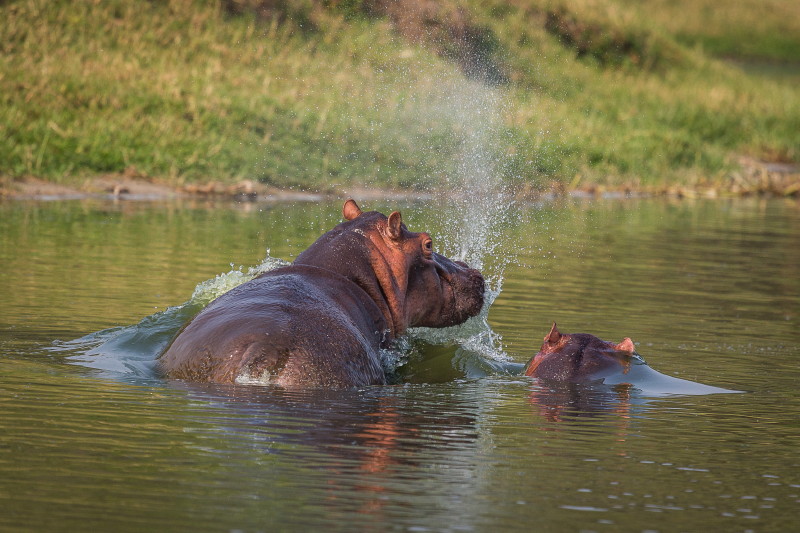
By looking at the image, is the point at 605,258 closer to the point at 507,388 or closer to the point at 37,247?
the point at 37,247

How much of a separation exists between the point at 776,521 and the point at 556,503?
2.08 feet

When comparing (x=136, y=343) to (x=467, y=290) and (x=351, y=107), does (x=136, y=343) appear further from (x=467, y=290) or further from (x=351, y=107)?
(x=351, y=107)

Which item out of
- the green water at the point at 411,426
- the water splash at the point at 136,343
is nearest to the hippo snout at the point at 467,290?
the green water at the point at 411,426

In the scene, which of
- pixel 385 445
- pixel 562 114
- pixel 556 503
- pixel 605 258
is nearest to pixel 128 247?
pixel 605 258

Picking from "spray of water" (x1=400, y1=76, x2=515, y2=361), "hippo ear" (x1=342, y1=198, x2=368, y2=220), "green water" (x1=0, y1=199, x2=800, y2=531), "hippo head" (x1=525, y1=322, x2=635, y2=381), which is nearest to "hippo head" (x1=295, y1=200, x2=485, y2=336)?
"hippo ear" (x1=342, y1=198, x2=368, y2=220)

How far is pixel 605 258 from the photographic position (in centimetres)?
1199

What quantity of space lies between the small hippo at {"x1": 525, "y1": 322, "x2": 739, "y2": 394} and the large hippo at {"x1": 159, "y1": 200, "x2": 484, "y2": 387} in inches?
26.1

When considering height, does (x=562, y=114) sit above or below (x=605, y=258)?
above

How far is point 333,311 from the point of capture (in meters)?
5.85

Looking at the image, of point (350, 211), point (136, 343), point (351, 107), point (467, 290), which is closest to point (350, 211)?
point (350, 211)

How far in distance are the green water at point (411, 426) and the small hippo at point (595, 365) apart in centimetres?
19

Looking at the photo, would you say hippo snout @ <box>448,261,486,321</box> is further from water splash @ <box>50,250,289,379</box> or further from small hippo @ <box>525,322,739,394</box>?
water splash @ <box>50,250,289,379</box>

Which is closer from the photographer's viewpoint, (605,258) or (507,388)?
(507,388)

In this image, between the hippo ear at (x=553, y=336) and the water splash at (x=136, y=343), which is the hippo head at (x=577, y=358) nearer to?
the hippo ear at (x=553, y=336)
